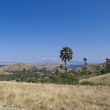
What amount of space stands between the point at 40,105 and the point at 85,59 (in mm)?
149527

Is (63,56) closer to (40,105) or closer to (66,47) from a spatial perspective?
(66,47)

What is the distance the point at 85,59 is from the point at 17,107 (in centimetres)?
14984

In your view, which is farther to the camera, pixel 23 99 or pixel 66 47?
pixel 66 47

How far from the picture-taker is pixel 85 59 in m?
162

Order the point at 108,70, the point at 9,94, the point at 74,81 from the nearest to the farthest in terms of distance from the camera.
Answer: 1. the point at 9,94
2. the point at 74,81
3. the point at 108,70

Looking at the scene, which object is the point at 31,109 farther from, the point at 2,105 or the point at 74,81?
the point at 74,81

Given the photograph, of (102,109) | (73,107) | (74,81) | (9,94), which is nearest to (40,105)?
(73,107)

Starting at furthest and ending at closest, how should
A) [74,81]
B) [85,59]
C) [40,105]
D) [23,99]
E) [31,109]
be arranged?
[85,59] < [74,81] < [23,99] < [40,105] < [31,109]

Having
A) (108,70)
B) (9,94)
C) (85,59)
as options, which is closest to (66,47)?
(108,70)

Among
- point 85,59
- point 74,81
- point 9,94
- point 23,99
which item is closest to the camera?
point 23,99

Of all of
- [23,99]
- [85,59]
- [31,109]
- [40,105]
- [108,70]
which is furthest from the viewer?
[85,59]

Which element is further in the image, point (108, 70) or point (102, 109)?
point (108, 70)

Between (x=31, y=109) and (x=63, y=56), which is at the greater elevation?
(x=63, y=56)

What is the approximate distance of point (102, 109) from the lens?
13430 millimetres
